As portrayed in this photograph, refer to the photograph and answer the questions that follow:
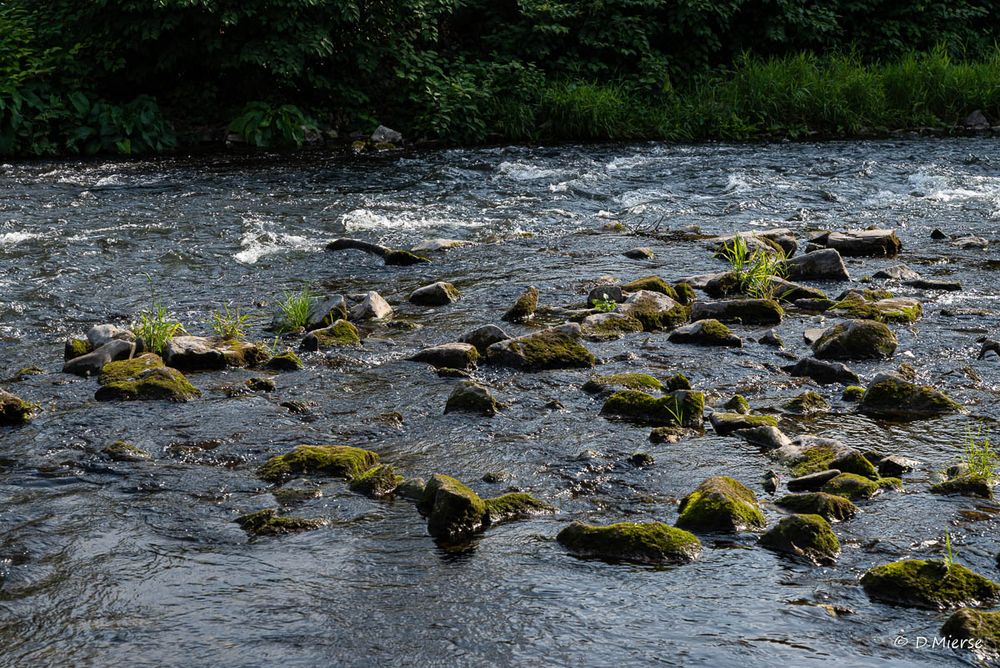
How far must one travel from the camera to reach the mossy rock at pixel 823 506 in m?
4.54

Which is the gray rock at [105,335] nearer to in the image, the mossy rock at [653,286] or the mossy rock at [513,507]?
the mossy rock at [513,507]

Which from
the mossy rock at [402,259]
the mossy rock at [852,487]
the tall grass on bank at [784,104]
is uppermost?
the tall grass on bank at [784,104]

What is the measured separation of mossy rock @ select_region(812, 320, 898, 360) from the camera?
6793 millimetres

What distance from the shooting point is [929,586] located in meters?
3.92

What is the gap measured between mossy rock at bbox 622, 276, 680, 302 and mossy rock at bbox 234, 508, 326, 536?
433 cm

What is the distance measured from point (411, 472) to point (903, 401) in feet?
9.03

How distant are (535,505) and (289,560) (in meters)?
1.12

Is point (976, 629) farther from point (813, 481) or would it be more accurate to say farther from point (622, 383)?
point (622, 383)

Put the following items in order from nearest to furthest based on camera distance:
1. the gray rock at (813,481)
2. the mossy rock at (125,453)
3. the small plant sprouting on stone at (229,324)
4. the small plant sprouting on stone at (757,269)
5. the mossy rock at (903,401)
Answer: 1. the gray rock at (813,481)
2. the mossy rock at (125,453)
3. the mossy rock at (903,401)
4. the small plant sprouting on stone at (229,324)
5. the small plant sprouting on stone at (757,269)

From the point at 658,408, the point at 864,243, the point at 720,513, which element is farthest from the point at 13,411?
the point at 864,243

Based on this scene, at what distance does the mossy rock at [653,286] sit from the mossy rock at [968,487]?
3677mm

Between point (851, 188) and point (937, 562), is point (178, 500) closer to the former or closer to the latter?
point (937, 562)

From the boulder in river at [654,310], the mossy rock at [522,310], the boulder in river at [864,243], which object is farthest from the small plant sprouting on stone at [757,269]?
the mossy rock at [522,310]

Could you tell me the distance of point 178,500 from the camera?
16.1ft
